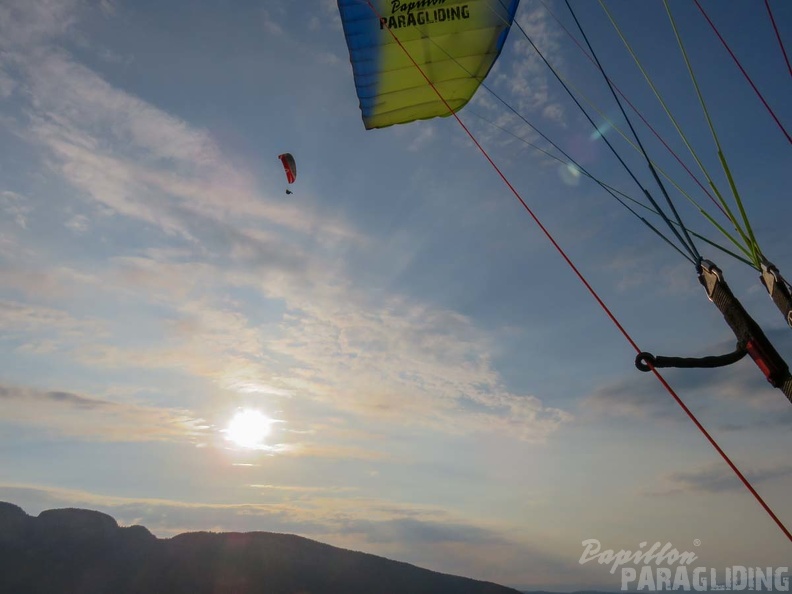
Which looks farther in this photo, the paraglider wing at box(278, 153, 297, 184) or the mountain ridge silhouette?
the mountain ridge silhouette

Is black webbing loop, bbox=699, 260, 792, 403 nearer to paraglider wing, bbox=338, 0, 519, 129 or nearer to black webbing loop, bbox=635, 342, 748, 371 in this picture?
black webbing loop, bbox=635, 342, 748, 371

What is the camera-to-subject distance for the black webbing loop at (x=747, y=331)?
5.00 metres

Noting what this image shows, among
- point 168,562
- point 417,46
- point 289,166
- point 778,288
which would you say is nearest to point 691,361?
point 778,288

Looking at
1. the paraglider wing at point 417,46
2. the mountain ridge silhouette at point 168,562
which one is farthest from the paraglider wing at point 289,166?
the mountain ridge silhouette at point 168,562

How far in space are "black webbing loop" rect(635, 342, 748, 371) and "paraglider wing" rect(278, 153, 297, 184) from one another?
88.7 ft

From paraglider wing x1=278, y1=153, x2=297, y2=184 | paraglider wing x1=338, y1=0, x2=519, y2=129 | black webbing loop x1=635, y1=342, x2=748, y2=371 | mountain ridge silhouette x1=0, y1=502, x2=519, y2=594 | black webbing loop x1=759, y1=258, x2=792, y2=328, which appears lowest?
mountain ridge silhouette x1=0, y1=502, x2=519, y2=594

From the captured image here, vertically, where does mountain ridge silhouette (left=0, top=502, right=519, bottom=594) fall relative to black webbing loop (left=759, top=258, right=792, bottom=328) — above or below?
below

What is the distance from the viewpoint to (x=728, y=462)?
5.15m

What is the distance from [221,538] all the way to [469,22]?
536ft

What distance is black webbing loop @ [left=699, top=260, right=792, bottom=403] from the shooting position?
5.00 m

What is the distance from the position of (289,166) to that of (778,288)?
2809cm

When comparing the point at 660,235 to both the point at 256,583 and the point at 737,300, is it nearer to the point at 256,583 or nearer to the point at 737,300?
the point at 737,300

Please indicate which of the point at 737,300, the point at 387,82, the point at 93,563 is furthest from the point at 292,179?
the point at 93,563

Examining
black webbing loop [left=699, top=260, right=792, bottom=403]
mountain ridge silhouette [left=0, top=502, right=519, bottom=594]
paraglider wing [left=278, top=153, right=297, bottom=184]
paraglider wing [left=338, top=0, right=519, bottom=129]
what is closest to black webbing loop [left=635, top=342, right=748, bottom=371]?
black webbing loop [left=699, top=260, right=792, bottom=403]
